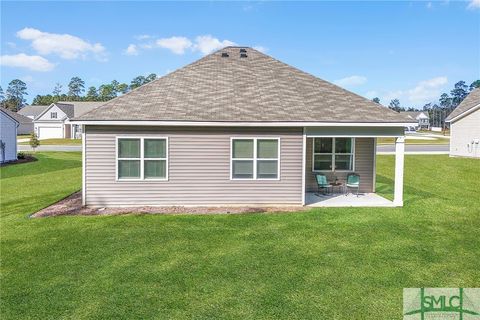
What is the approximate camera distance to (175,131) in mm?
11461

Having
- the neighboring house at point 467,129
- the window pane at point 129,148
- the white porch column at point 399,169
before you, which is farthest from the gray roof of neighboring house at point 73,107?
the white porch column at point 399,169

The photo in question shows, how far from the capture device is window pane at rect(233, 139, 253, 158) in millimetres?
11602

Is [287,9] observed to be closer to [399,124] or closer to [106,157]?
[399,124]

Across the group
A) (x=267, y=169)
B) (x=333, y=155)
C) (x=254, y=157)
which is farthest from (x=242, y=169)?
(x=333, y=155)

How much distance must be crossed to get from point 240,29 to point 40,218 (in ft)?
58.5

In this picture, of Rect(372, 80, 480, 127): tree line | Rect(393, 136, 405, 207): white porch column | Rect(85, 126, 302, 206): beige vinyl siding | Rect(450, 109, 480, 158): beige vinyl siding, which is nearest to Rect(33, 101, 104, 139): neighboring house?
Rect(85, 126, 302, 206): beige vinyl siding

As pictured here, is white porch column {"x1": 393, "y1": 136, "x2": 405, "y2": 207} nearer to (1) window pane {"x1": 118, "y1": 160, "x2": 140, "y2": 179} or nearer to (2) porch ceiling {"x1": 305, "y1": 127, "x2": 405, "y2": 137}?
(2) porch ceiling {"x1": 305, "y1": 127, "x2": 405, "y2": 137}

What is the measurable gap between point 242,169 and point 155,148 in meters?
2.92

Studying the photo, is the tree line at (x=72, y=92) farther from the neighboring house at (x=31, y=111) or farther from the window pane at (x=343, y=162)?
the window pane at (x=343, y=162)

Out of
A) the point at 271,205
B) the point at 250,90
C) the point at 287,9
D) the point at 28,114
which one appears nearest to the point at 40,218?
the point at 271,205

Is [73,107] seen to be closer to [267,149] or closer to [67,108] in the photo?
[67,108]

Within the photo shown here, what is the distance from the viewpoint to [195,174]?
1157 centimetres

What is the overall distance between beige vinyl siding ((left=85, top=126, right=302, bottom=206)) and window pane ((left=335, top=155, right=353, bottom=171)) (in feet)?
10.3

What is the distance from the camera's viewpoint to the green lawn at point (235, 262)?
513 centimetres
